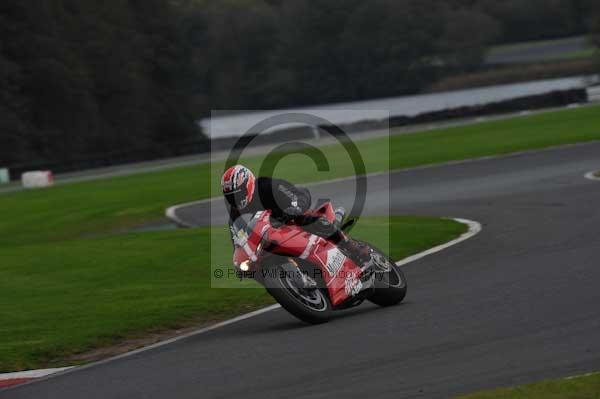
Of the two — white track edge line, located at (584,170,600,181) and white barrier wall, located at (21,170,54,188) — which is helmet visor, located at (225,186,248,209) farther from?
white barrier wall, located at (21,170,54,188)

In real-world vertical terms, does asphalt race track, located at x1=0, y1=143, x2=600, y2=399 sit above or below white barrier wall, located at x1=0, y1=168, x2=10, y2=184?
above

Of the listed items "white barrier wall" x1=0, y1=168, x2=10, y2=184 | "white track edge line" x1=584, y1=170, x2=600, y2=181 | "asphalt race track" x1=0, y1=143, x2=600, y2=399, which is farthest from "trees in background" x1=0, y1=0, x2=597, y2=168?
"asphalt race track" x1=0, y1=143, x2=600, y2=399

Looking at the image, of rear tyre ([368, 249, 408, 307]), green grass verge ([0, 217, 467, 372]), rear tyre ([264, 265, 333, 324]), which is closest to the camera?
rear tyre ([264, 265, 333, 324])

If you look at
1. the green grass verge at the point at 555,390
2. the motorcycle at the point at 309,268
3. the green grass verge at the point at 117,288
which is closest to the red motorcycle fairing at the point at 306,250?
the motorcycle at the point at 309,268

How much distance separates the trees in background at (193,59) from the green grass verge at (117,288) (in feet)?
130

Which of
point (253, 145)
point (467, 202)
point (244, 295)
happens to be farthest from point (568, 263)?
point (253, 145)

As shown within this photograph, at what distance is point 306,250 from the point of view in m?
9.30

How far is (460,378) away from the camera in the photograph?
679 centimetres

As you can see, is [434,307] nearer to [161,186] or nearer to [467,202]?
[467,202]

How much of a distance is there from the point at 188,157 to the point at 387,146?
Result: 12.2 m

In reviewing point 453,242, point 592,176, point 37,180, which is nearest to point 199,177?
point 37,180

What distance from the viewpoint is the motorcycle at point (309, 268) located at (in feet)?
29.6

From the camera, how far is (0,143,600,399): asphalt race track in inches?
275

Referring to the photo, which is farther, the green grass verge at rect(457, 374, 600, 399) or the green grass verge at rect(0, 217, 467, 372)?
the green grass verge at rect(0, 217, 467, 372)
